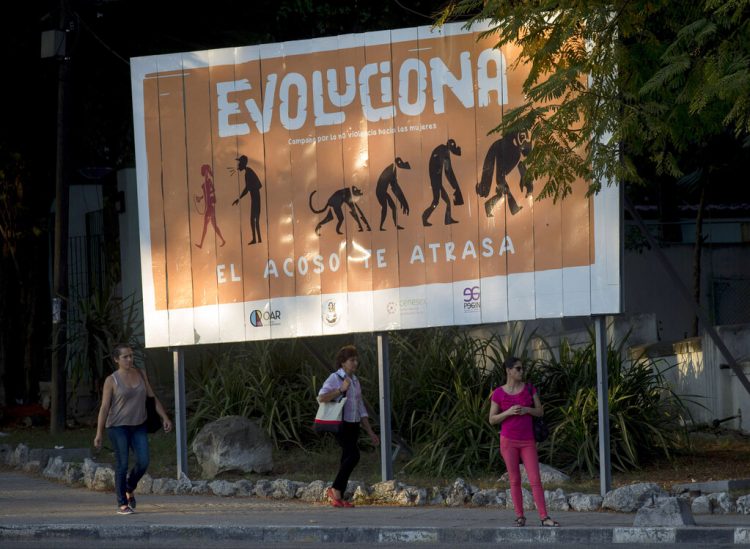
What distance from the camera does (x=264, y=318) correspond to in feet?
49.0

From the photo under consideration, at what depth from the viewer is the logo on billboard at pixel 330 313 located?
14586 millimetres

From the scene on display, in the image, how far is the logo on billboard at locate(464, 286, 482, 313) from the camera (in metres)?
14.0

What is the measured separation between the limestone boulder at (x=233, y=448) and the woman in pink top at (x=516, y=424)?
15.9 ft

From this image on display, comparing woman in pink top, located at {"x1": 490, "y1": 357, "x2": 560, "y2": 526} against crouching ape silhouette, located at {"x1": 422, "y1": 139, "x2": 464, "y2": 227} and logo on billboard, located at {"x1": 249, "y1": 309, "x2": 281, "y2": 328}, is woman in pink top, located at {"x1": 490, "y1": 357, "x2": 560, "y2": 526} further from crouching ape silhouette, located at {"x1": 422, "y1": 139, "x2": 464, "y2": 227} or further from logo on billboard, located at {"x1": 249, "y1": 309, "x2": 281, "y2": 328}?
logo on billboard, located at {"x1": 249, "y1": 309, "x2": 281, "y2": 328}

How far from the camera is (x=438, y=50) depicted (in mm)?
14195

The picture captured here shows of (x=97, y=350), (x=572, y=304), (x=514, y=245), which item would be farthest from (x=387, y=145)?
(x=97, y=350)

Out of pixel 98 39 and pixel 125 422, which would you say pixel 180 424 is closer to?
pixel 125 422

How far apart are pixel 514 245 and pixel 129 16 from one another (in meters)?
11.3

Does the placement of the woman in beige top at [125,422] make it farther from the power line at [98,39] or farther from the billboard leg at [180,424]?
the power line at [98,39]

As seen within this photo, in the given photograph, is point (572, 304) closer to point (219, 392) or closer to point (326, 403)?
point (326, 403)

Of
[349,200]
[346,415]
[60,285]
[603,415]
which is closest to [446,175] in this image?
[349,200]

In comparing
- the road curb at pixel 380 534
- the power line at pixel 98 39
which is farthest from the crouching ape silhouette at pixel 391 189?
the power line at pixel 98 39

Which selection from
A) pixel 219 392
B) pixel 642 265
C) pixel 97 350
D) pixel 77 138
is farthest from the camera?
pixel 642 265

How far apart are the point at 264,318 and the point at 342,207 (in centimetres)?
155
